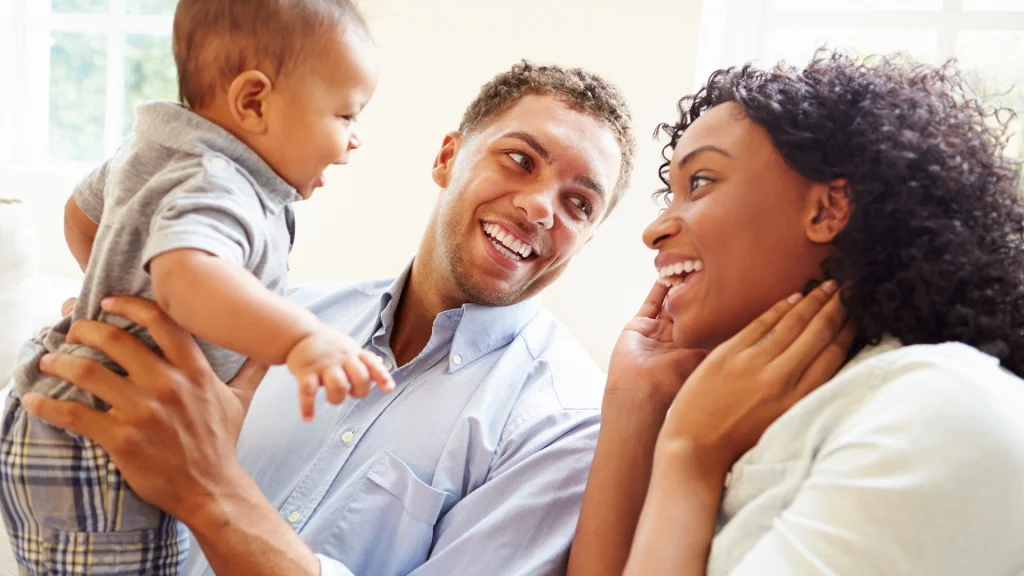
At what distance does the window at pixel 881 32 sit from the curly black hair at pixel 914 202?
4.12 feet

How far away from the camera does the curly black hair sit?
107 centimetres

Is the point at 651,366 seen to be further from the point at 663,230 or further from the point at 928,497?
the point at 928,497

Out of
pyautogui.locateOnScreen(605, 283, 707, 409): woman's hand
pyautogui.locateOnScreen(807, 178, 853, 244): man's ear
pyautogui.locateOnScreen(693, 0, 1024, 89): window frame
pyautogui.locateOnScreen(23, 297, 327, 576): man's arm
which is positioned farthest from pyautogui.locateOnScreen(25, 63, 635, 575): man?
pyautogui.locateOnScreen(693, 0, 1024, 89): window frame

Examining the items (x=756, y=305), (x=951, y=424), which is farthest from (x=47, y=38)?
(x=951, y=424)

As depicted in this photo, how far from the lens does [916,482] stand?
0.87 m

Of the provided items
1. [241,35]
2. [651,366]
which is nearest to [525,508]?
[651,366]

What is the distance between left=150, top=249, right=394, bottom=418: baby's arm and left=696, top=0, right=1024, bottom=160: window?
6.02 ft

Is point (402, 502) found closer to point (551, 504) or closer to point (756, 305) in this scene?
point (551, 504)

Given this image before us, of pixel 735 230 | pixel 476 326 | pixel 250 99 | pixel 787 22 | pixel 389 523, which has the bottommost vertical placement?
pixel 389 523

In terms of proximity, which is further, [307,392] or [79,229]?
[79,229]

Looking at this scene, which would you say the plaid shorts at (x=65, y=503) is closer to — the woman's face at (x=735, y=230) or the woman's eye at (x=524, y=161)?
the woman's face at (x=735, y=230)

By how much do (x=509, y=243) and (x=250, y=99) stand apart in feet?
2.12

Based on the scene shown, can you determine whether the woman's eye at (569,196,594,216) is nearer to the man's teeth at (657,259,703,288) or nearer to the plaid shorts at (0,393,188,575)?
the man's teeth at (657,259,703,288)

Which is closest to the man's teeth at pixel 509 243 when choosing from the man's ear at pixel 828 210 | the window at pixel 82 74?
the man's ear at pixel 828 210
